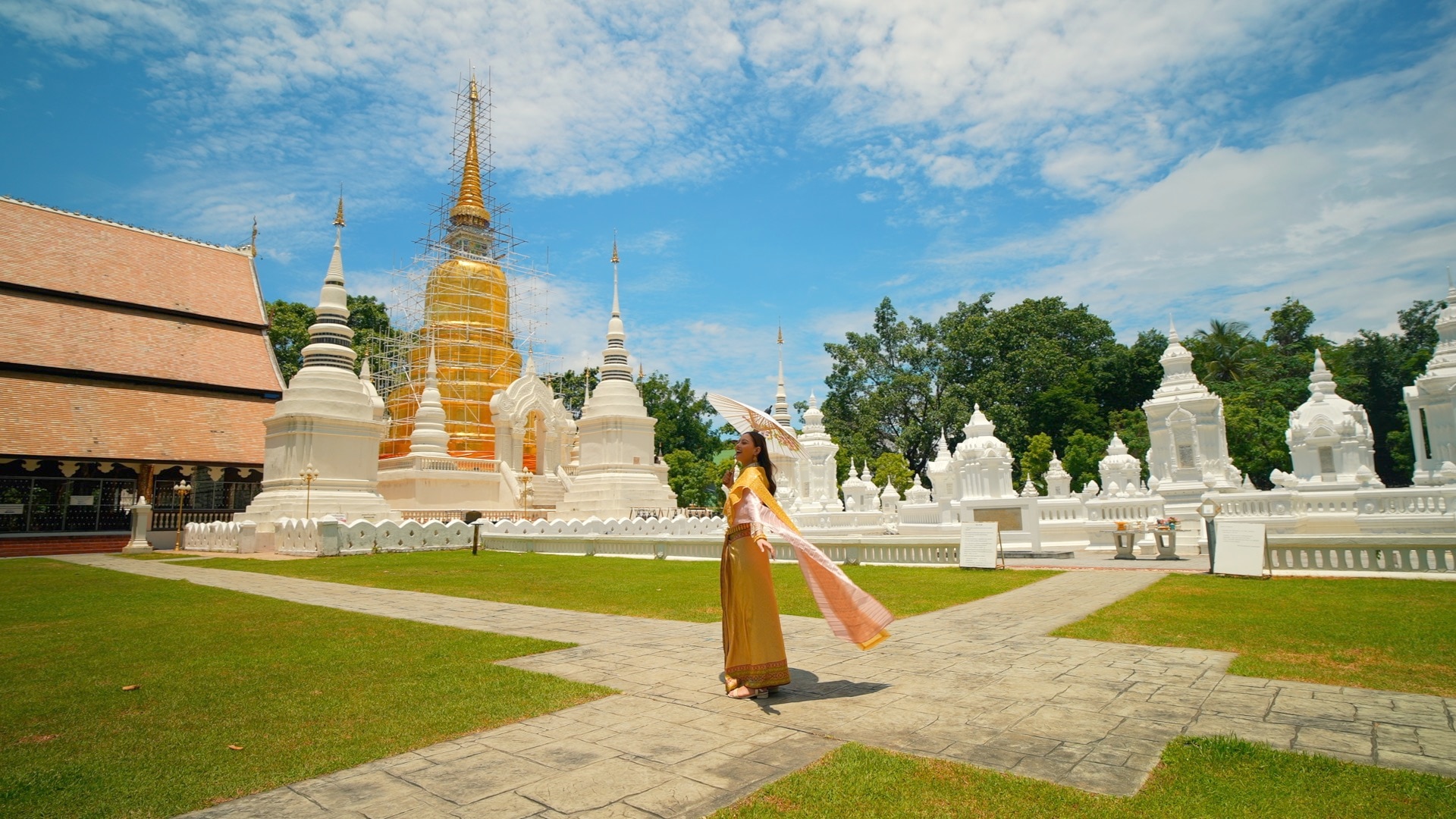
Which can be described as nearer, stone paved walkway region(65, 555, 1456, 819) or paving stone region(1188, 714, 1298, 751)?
stone paved walkway region(65, 555, 1456, 819)

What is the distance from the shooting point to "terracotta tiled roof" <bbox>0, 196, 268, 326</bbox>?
95.1ft

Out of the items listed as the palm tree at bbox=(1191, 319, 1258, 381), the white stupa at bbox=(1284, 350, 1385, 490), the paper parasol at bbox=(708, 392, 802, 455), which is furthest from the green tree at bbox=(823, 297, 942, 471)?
the paper parasol at bbox=(708, 392, 802, 455)

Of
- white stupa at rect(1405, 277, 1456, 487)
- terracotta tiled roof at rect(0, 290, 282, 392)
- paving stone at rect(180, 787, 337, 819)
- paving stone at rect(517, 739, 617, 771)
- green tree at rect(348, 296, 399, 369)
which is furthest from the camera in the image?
green tree at rect(348, 296, 399, 369)

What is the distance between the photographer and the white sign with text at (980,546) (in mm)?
13609

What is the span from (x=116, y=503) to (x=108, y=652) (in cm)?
2724

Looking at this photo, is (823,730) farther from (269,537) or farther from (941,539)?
(269,537)

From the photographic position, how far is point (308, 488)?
72.1ft

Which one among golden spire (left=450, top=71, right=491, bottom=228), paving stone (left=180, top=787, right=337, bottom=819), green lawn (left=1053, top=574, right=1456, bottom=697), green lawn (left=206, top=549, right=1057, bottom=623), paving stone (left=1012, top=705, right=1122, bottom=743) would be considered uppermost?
golden spire (left=450, top=71, right=491, bottom=228)

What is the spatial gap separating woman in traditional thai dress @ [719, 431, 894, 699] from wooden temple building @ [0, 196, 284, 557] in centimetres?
2738

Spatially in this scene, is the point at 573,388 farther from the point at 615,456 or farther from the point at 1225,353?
the point at 1225,353

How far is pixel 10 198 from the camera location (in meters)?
30.5

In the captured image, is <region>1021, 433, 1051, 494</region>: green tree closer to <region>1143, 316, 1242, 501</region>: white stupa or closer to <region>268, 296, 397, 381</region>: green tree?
<region>1143, 316, 1242, 501</region>: white stupa

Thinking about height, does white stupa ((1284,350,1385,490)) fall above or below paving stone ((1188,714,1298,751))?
above

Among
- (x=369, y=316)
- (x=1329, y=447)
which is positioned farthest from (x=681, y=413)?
(x=1329, y=447)
